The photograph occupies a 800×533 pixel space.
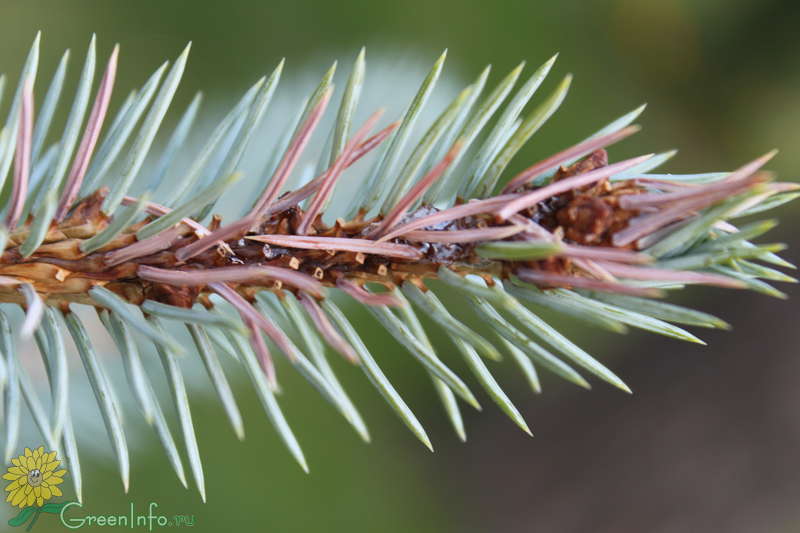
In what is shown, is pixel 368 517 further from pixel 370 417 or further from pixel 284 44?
pixel 284 44

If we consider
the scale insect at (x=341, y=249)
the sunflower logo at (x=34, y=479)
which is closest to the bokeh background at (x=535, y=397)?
the sunflower logo at (x=34, y=479)

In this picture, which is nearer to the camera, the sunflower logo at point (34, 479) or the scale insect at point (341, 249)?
the scale insect at point (341, 249)

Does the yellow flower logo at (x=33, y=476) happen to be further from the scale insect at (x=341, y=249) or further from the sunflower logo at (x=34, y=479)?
the scale insect at (x=341, y=249)

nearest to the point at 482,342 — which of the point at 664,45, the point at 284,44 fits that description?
the point at 284,44

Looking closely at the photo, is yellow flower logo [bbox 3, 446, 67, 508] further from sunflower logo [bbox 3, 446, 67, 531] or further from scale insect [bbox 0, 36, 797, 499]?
scale insect [bbox 0, 36, 797, 499]

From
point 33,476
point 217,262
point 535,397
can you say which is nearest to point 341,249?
point 217,262

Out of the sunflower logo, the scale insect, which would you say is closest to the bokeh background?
the sunflower logo

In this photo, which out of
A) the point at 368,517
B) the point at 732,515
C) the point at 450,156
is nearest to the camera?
the point at 450,156
